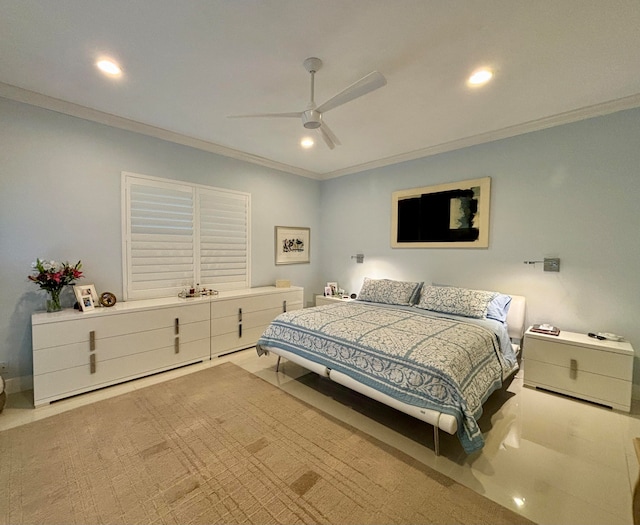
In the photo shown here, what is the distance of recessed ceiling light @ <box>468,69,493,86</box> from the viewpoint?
220 centimetres

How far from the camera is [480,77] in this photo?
2270 millimetres

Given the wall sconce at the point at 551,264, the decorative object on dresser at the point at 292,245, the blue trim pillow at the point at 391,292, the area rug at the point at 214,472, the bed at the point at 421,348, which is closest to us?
the area rug at the point at 214,472

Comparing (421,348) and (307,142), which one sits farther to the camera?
(307,142)

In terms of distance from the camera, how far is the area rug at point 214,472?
1.49 metres

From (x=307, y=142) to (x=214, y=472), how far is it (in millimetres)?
3499

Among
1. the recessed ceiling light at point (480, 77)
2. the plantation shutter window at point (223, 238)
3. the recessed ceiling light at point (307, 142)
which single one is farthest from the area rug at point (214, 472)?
the recessed ceiling light at point (307, 142)

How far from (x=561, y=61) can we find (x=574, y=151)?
4.08 feet

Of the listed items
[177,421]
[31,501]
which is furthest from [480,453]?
[31,501]

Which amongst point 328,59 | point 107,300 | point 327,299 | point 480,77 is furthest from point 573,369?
point 107,300

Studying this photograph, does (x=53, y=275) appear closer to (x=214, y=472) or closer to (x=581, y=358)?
(x=214, y=472)

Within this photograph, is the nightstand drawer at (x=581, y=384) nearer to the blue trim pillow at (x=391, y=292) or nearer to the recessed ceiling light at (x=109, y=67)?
the blue trim pillow at (x=391, y=292)

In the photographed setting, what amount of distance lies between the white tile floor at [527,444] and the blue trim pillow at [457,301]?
0.83 m

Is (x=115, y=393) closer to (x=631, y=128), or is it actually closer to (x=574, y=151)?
(x=574, y=151)

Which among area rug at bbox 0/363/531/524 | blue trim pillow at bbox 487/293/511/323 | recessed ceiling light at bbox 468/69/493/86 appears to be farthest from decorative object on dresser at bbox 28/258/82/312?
blue trim pillow at bbox 487/293/511/323
